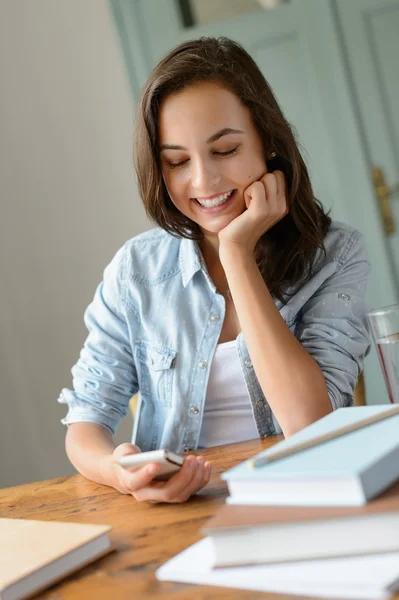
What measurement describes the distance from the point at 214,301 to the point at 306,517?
877 millimetres

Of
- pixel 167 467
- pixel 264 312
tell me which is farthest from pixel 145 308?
pixel 167 467

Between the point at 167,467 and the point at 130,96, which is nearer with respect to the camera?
the point at 167,467

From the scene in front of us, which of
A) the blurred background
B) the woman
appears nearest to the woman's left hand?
the woman

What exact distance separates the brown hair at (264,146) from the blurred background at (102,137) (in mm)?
1552

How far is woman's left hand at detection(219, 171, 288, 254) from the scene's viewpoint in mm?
1357

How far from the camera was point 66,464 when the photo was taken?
295cm

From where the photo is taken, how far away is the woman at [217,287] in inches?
51.1

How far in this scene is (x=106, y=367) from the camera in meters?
1.48

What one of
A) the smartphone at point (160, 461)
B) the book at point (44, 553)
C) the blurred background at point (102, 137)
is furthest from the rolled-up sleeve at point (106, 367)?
the blurred background at point (102, 137)

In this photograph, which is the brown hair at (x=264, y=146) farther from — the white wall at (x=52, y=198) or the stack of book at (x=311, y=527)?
the white wall at (x=52, y=198)

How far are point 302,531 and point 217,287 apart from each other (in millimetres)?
921

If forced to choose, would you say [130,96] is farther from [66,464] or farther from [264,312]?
[264,312]

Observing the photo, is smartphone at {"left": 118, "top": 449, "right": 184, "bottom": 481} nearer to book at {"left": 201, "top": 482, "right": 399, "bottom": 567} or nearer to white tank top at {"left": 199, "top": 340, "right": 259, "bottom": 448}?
book at {"left": 201, "top": 482, "right": 399, "bottom": 567}

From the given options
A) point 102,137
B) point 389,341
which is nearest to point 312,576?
point 389,341
